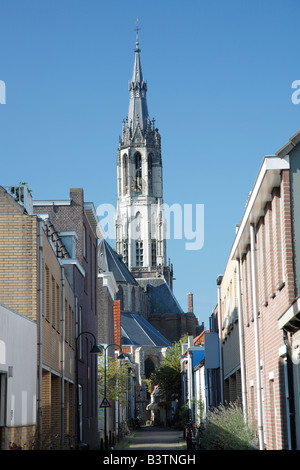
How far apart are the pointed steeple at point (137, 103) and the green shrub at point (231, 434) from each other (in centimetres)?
12076

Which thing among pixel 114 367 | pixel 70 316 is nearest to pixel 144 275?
pixel 114 367

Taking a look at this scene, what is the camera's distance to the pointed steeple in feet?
458

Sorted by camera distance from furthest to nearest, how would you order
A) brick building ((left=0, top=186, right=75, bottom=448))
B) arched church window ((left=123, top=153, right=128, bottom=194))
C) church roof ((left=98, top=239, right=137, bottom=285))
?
arched church window ((left=123, top=153, right=128, bottom=194)) → church roof ((left=98, top=239, right=137, bottom=285)) → brick building ((left=0, top=186, right=75, bottom=448))

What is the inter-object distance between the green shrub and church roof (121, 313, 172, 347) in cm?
7822

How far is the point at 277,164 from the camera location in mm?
13469

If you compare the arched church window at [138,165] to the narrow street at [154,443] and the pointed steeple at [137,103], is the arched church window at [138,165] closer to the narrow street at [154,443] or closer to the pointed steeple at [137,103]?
the pointed steeple at [137,103]

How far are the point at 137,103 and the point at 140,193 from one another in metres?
16.5

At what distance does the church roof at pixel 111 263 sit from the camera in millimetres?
114250

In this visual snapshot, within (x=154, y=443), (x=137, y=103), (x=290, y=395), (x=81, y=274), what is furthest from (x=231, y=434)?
(x=137, y=103)

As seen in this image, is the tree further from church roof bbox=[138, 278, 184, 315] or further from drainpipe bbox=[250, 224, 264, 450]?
church roof bbox=[138, 278, 184, 315]

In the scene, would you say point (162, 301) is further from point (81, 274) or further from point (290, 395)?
point (290, 395)

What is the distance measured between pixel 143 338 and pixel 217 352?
73.2m

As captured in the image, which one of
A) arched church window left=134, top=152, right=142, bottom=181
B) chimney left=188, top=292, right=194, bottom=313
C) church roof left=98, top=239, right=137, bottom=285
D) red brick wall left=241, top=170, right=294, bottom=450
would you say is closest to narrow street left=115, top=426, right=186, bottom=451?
red brick wall left=241, top=170, right=294, bottom=450
